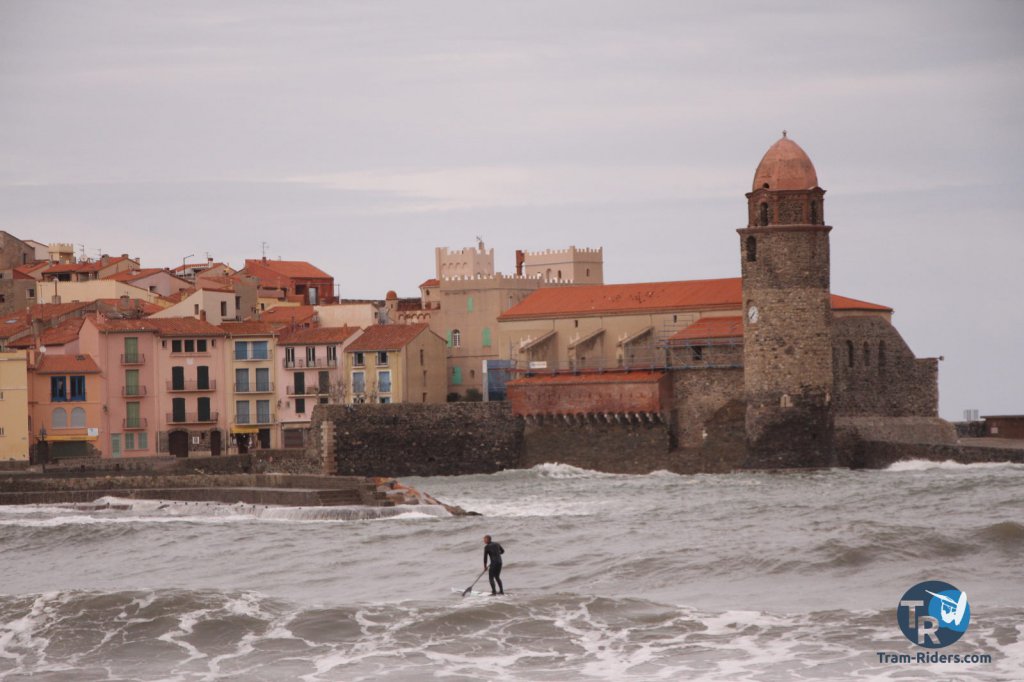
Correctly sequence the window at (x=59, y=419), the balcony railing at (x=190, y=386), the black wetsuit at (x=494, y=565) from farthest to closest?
the balcony railing at (x=190, y=386) < the window at (x=59, y=419) < the black wetsuit at (x=494, y=565)

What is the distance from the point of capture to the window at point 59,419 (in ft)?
229

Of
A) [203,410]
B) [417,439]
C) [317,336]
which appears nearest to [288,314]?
[317,336]

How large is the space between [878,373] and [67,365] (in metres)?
27.5

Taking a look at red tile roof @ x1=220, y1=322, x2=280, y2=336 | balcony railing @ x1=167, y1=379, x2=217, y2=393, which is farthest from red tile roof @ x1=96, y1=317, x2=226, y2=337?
balcony railing @ x1=167, y1=379, x2=217, y2=393

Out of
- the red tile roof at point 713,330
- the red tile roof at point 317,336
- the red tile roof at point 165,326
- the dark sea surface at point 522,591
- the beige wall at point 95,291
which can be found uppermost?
the beige wall at point 95,291

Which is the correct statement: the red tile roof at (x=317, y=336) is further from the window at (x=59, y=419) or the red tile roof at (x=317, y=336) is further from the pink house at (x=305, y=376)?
the window at (x=59, y=419)

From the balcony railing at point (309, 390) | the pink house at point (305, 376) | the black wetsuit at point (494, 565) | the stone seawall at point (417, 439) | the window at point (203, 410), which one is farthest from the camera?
the balcony railing at point (309, 390)

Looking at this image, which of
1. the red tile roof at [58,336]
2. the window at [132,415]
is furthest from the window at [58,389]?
the red tile roof at [58,336]

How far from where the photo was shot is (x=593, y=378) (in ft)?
226

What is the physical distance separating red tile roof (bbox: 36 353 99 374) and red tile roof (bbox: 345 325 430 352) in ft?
30.8

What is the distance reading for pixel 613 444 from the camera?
67.1 m

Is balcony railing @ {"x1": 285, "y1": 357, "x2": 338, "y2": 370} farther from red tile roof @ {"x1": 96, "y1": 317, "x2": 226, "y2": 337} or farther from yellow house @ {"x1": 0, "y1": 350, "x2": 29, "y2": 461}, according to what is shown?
yellow house @ {"x1": 0, "y1": 350, "x2": 29, "y2": 461}

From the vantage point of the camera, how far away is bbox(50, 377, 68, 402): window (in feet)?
230

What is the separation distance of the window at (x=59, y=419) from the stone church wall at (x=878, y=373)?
2602cm
